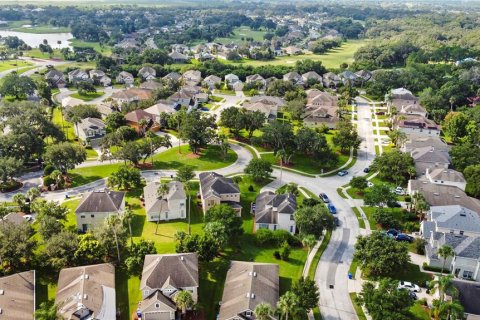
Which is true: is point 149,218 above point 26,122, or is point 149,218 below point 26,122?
below

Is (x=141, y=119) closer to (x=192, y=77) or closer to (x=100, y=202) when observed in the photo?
(x=100, y=202)

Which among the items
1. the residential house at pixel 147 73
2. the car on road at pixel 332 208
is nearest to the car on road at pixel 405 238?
the car on road at pixel 332 208

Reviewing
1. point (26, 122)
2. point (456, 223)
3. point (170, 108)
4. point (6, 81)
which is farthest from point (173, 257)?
point (6, 81)

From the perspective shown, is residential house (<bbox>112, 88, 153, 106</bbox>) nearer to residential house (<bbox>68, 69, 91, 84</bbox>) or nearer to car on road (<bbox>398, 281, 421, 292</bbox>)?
residential house (<bbox>68, 69, 91, 84</bbox>)

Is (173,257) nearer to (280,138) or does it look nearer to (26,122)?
(280,138)

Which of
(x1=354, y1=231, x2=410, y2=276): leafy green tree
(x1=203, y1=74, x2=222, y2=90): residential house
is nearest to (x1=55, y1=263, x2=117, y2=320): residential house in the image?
(x1=354, y1=231, x2=410, y2=276): leafy green tree

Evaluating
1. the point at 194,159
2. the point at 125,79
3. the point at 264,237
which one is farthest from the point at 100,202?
the point at 125,79
